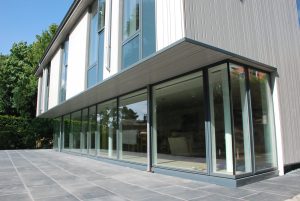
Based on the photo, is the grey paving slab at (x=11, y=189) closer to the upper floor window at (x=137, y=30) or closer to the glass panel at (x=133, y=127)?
the glass panel at (x=133, y=127)

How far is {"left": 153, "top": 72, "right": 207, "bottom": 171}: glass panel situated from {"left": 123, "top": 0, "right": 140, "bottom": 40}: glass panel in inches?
75.9

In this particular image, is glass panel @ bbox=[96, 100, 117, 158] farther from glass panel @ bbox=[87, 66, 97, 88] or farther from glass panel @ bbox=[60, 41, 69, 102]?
glass panel @ bbox=[60, 41, 69, 102]

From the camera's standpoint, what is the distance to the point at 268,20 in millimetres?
7469

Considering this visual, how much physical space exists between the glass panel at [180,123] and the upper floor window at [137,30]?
4.81 feet

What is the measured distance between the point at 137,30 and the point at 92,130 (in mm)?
7418

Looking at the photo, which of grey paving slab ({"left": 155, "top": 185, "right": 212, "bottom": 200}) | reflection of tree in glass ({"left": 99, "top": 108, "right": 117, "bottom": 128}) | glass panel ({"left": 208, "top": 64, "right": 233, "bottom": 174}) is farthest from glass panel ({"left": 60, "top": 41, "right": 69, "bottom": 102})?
grey paving slab ({"left": 155, "top": 185, "right": 212, "bottom": 200})

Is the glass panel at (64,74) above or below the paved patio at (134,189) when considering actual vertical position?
above

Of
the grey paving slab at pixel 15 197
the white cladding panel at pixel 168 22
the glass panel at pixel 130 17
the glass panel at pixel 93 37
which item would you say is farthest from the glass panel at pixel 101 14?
the grey paving slab at pixel 15 197

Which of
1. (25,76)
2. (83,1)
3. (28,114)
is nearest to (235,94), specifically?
(83,1)

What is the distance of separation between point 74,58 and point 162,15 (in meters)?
7.90

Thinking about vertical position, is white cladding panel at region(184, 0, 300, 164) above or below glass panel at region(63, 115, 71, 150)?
above

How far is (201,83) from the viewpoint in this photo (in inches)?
270

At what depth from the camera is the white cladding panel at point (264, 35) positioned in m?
5.43

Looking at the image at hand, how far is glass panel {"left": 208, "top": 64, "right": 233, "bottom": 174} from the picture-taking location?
6.02m
